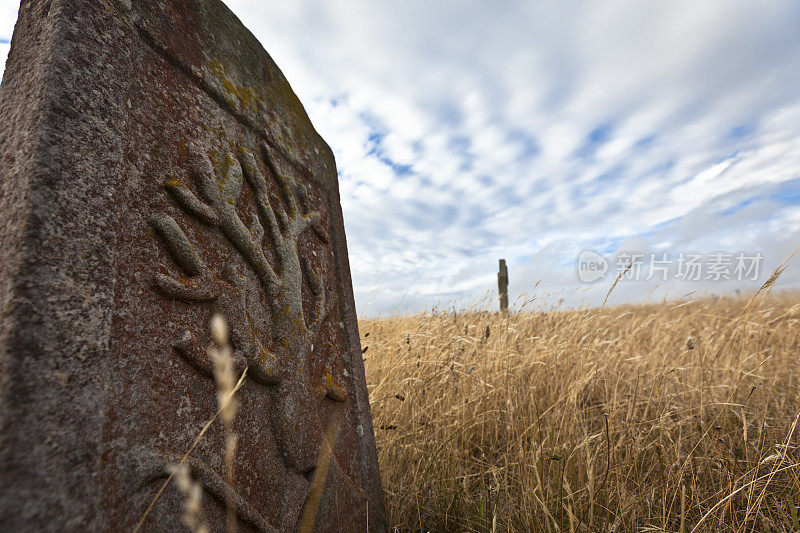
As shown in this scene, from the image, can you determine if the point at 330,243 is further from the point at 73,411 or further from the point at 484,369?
the point at 484,369

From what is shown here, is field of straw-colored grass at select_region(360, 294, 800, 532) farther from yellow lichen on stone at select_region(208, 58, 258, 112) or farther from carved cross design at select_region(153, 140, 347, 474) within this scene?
yellow lichen on stone at select_region(208, 58, 258, 112)

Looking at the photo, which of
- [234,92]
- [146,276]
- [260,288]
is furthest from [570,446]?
[234,92]

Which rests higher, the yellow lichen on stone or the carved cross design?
the yellow lichen on stone

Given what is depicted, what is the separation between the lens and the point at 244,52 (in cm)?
137

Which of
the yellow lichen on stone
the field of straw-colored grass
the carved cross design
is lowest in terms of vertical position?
the field of straw-colored grass

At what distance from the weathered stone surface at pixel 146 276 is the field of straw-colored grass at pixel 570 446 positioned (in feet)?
1.76

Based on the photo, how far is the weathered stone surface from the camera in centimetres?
A: 67

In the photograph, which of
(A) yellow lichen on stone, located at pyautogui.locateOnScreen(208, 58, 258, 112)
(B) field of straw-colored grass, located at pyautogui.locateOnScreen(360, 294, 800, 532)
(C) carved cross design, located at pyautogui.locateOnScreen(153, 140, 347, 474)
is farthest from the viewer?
(B) field of straw-colored grass, located at pyautogui.locateOnScreen(360, 294, 800, 532)

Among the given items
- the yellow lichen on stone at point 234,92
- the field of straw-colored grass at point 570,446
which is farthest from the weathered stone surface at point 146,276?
the field of straw-colored grass at point 570,446

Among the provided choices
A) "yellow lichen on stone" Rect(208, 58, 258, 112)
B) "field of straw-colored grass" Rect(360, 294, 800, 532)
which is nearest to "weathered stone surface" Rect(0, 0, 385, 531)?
"yellow lichen on stone" Rect(208, 58, 258, 112)

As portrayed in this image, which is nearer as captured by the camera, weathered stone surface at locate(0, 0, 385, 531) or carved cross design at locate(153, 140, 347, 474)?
weathered stone surface at locate(0, 0, 385, 531)

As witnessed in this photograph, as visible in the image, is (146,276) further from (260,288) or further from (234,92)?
(234,92)

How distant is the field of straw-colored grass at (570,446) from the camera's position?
1482mm

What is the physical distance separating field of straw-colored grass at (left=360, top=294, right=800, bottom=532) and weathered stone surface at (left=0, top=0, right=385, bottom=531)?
0.54 meters
